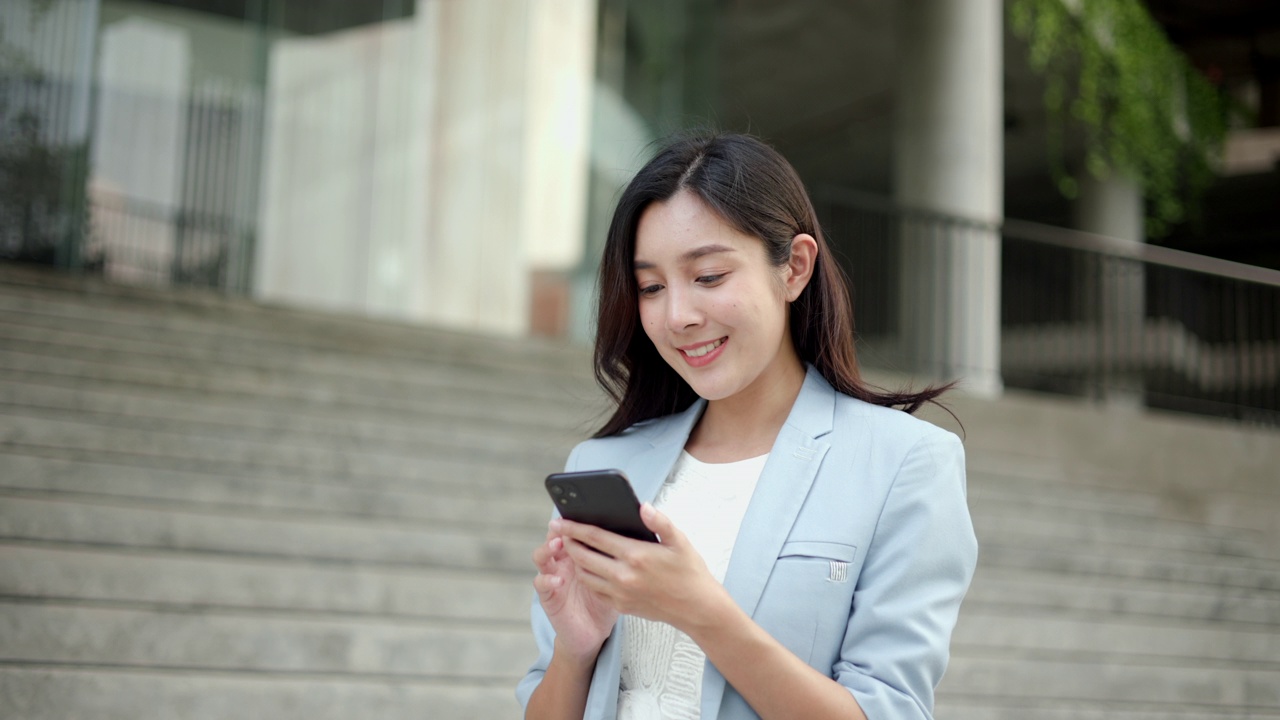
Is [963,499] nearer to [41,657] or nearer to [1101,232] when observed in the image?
[41,657]

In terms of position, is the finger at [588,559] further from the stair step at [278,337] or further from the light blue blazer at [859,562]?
the stair step at [278,337]

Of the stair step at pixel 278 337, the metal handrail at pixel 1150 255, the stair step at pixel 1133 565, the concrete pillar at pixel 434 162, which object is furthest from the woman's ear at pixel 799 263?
the concrete pillar at pixel 434 162

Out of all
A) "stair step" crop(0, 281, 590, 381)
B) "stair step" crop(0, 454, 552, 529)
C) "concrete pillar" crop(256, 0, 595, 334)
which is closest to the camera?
"stair step" crop(0, 454, 552, 529)

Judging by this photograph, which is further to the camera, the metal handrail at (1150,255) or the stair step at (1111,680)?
the metal handrail at (1150,255)

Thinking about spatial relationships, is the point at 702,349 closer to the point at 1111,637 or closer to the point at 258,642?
the point at 258,642

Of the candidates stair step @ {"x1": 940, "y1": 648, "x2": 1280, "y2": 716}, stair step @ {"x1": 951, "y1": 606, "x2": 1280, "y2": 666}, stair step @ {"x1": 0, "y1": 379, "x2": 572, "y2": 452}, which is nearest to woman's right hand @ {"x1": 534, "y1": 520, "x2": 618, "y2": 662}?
stair step @ {"x1": 940, "y1": 648, "x2": 1280, "y2": 716}

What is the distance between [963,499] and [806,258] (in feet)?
1.31

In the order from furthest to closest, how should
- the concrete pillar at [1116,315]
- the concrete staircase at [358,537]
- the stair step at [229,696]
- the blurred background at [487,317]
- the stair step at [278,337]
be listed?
the concrete pillar at [1116,315], the stair step at [278,337], the blurred background at [487,317], the concrete staircase at [358,537], the stair step at [229,696]

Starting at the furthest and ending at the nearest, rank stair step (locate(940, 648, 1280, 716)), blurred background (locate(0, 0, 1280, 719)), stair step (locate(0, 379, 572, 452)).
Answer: stair step (locate(0, 379, 572, 452))
stair step (locate(940, 648, 1280, 716))
blurred background (locate(0, 0, 1280, 719))

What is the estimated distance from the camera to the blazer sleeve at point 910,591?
4.67ft

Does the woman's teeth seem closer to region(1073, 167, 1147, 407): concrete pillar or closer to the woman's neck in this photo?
the woman's neck

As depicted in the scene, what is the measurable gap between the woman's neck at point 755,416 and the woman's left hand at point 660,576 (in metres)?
0.35

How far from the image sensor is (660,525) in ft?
4.47

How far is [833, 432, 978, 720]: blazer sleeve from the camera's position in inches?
56.0
